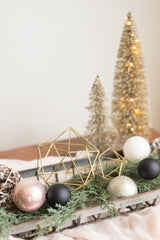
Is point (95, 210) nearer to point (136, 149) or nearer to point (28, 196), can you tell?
point (28, 196)

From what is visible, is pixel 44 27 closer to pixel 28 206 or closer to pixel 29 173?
pixel 29 173

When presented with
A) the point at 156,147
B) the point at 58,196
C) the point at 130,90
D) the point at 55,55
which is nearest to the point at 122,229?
the point at 58,196

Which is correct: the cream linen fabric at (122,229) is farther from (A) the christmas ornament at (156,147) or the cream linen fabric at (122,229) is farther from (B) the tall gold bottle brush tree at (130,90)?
(B) the tall gold bottle brush tree at (130,90)

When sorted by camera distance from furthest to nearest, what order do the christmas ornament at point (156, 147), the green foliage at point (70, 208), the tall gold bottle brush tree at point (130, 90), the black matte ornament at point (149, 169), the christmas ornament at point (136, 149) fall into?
the tall gold bottle brush tree at point (130, 90), the christmas ornament at point (156, 147), the christmas ornament at point (136, 149), the black matte ornament at point (149, 169), the green foliage at point (70, 208)

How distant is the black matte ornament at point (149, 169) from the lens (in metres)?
0.88

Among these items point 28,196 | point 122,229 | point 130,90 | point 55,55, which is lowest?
point 122,229

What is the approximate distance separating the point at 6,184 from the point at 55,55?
0.94m

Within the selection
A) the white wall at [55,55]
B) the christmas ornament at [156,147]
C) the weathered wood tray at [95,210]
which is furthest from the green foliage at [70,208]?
the white wall at [55,55]

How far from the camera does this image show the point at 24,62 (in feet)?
5.01

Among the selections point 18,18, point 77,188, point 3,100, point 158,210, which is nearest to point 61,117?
point 3,100

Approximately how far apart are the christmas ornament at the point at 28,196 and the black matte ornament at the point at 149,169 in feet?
1.03

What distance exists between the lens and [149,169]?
88 cm

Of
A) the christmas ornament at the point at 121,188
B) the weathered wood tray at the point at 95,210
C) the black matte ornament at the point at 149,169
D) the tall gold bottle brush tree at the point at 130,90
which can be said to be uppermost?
the tall gold bottle brush tree at the point at 130,90

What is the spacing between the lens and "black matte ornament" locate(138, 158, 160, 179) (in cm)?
88
